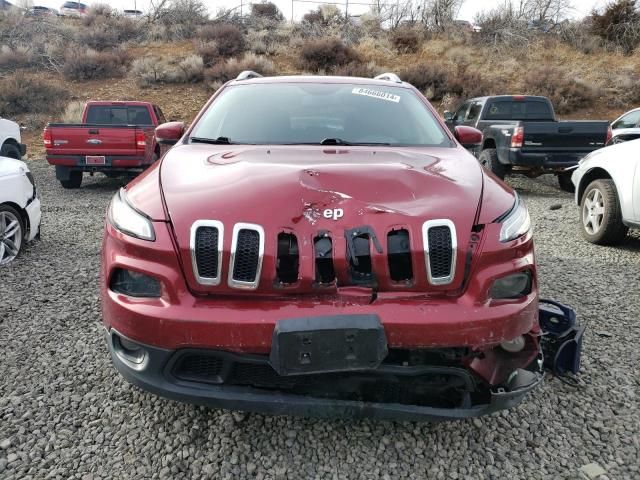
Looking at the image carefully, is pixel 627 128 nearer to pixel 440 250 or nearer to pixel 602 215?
pixel 602 215

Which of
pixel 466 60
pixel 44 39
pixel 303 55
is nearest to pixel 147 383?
pixel 303 55

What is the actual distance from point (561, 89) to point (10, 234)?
21.6 meters

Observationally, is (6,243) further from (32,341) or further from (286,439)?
(286,439)

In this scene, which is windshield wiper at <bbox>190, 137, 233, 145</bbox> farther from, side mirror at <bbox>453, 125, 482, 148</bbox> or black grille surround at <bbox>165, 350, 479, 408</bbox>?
side mirror at <bbox>453, 125, 482, 148</bbox>

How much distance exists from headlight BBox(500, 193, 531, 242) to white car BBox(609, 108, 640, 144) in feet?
26.3

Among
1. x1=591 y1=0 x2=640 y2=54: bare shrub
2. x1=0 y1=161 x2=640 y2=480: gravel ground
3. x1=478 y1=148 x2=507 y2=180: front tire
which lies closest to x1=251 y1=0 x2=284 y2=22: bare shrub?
x1=591 y1=0 x2=640 y2=54: bare shrub

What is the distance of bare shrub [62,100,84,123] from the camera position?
17844 millimetres

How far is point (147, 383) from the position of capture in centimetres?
198

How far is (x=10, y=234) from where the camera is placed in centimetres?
487

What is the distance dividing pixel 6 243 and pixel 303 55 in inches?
836

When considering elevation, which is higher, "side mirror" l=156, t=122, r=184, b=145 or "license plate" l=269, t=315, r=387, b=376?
"side mirror" l=156, t=122, r=184, b=145

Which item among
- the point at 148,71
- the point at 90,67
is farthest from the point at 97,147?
the point at 90,67

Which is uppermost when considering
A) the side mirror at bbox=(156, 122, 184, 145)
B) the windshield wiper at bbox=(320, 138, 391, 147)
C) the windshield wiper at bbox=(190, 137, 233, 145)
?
the windshield wiper at bbox=(320, 138, 391, 147)

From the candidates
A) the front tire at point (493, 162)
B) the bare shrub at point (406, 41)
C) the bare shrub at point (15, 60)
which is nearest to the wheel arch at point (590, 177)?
the front tire at point (493, 162)
